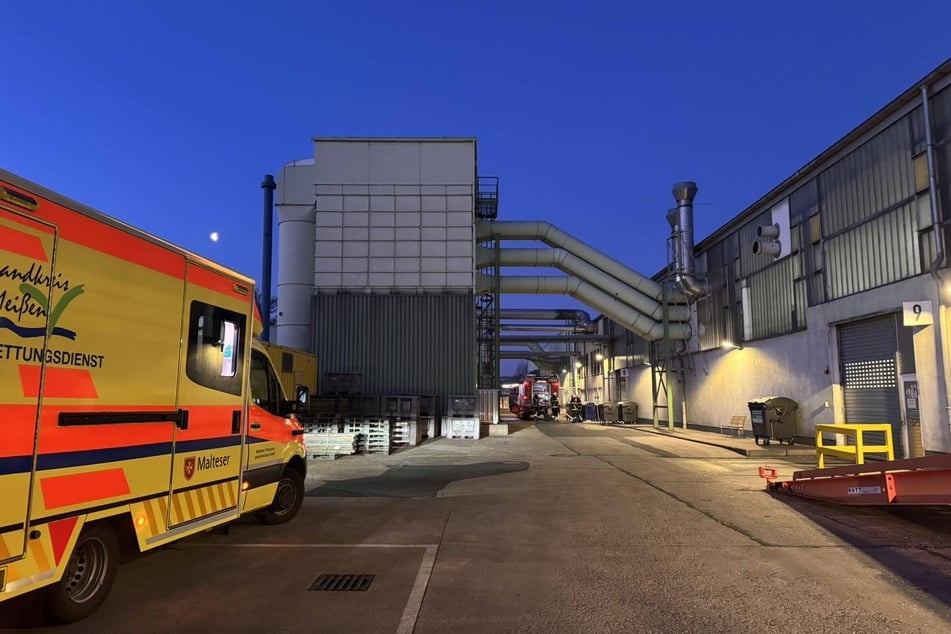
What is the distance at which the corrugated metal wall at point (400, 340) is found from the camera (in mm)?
25250

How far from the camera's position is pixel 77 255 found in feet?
14.6

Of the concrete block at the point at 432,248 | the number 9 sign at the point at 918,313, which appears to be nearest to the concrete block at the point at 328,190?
the concrete block at the point at 432,248

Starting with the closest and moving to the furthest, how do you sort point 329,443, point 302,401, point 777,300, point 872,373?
1. point 302,401
2. point 872,373
3. point 329,443
4. point 777,300

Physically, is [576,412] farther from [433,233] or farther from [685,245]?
[433,233]

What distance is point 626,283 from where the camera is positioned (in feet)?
92.3

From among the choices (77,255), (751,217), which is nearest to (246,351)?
(77,255)

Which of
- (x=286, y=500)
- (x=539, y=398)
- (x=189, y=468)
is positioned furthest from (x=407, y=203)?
(x=189, y=468)

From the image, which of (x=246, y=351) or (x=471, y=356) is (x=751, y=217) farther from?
(x=246, y=351)

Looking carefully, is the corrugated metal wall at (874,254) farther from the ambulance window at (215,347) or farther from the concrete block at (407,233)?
the concrete block at (407,233)

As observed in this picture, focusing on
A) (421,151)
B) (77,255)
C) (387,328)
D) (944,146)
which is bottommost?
(77,255)

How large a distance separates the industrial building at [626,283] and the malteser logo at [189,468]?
51.4 ft

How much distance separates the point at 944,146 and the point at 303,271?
2374 cm

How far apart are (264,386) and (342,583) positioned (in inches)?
113

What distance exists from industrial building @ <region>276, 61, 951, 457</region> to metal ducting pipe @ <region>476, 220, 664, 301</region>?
67 mm
